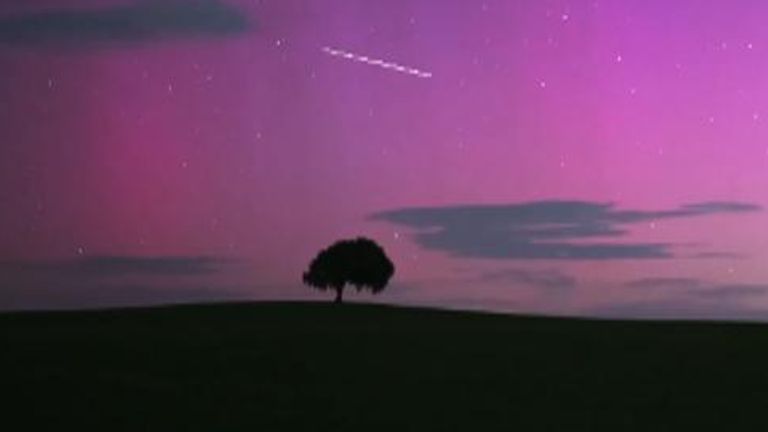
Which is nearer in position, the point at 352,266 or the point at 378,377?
the point at 378,377

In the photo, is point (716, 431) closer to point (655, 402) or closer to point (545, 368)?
point (655, 402)

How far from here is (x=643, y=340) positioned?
36844 mm

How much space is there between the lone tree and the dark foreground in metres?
25.8

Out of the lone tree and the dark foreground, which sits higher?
the lone tree

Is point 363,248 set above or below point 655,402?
above

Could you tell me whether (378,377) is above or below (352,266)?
below

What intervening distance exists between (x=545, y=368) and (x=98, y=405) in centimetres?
1172

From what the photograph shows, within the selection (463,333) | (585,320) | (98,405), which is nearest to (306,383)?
(98,405)

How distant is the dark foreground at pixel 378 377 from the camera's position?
22.2 m

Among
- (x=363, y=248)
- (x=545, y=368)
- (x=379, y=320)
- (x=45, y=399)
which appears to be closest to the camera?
(x=45, y=399)

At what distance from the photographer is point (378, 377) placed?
27469 millimetres

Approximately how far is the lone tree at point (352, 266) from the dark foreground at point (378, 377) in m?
25.8

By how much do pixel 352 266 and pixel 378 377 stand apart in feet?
134

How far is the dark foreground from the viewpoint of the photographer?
22203 millimetres
